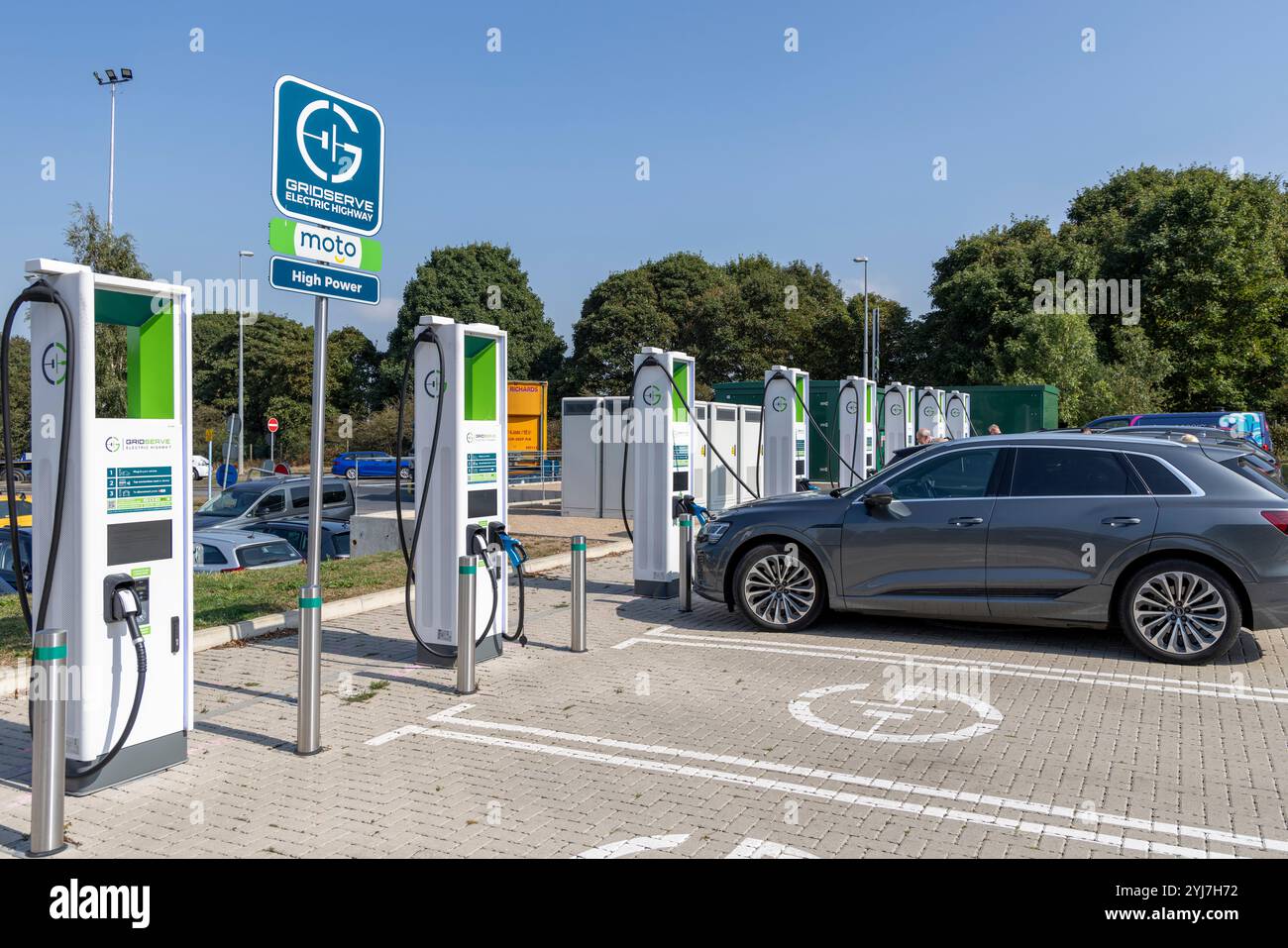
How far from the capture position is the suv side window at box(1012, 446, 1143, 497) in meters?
7.98

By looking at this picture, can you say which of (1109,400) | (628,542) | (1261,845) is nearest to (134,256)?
(628,542)

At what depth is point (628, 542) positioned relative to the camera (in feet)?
51.7

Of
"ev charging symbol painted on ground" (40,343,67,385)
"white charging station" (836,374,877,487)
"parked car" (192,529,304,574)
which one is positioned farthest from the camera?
"white charging station" (836,374,877,487)

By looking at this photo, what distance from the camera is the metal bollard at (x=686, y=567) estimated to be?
10008mm

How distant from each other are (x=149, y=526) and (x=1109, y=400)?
35.0 m

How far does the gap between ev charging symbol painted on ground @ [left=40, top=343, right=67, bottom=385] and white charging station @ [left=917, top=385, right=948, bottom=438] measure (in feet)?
70.9

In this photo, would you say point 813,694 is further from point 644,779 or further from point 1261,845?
point 1261,845

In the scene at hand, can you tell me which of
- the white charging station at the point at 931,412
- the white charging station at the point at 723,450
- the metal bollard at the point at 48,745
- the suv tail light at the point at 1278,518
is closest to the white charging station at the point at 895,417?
the white charging station at the point at 931,412

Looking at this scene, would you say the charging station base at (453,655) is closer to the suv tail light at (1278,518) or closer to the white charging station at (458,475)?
the white charging station at (458,475)

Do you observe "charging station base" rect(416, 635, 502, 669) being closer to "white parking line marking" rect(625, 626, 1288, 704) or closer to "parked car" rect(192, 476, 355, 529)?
"white parking line marking" rect(625, 626, 1288, 704)

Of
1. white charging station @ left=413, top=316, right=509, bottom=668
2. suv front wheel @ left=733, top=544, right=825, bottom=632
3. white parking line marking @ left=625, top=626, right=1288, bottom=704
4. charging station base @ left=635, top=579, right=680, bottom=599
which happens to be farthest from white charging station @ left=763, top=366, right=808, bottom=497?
white charging station @ left=413, top=316, right=509, bottom=668

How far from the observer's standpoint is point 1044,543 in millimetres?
8000

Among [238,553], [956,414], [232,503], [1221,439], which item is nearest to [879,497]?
[1221,439]

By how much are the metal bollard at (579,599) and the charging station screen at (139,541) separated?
350 cm
